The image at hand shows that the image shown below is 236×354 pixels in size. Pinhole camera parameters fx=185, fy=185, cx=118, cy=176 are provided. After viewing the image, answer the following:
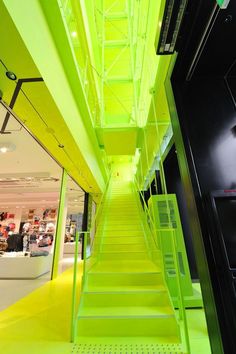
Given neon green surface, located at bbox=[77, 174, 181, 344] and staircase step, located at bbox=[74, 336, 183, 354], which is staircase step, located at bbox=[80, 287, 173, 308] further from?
staircase step, located at bbox=[74, 336, 183, 354]

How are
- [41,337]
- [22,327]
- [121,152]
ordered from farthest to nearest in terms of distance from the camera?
1. [121,152]
2. [22,327]
3. [41,337]

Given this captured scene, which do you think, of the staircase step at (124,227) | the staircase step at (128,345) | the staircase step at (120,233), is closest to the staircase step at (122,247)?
the staircase step at (120,233)

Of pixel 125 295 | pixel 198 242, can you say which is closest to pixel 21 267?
pixel 125 295

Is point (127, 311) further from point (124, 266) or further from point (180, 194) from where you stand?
point (180, 194)

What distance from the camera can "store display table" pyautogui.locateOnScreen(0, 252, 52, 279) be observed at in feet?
18.6

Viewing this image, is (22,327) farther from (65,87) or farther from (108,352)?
(65,87)

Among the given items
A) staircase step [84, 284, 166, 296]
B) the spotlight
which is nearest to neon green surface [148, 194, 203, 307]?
staircase step [84, 284, 166, 296]

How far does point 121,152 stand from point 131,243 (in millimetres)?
2964

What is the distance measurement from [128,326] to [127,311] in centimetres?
18

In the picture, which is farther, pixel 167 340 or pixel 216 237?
pixel 167 340

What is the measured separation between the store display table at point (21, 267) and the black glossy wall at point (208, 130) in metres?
5.45

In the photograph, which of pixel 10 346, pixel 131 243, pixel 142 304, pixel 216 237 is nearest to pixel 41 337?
pixel 10 346

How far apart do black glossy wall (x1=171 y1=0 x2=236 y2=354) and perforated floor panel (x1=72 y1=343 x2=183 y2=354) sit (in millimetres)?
432

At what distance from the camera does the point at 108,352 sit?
1.77m
